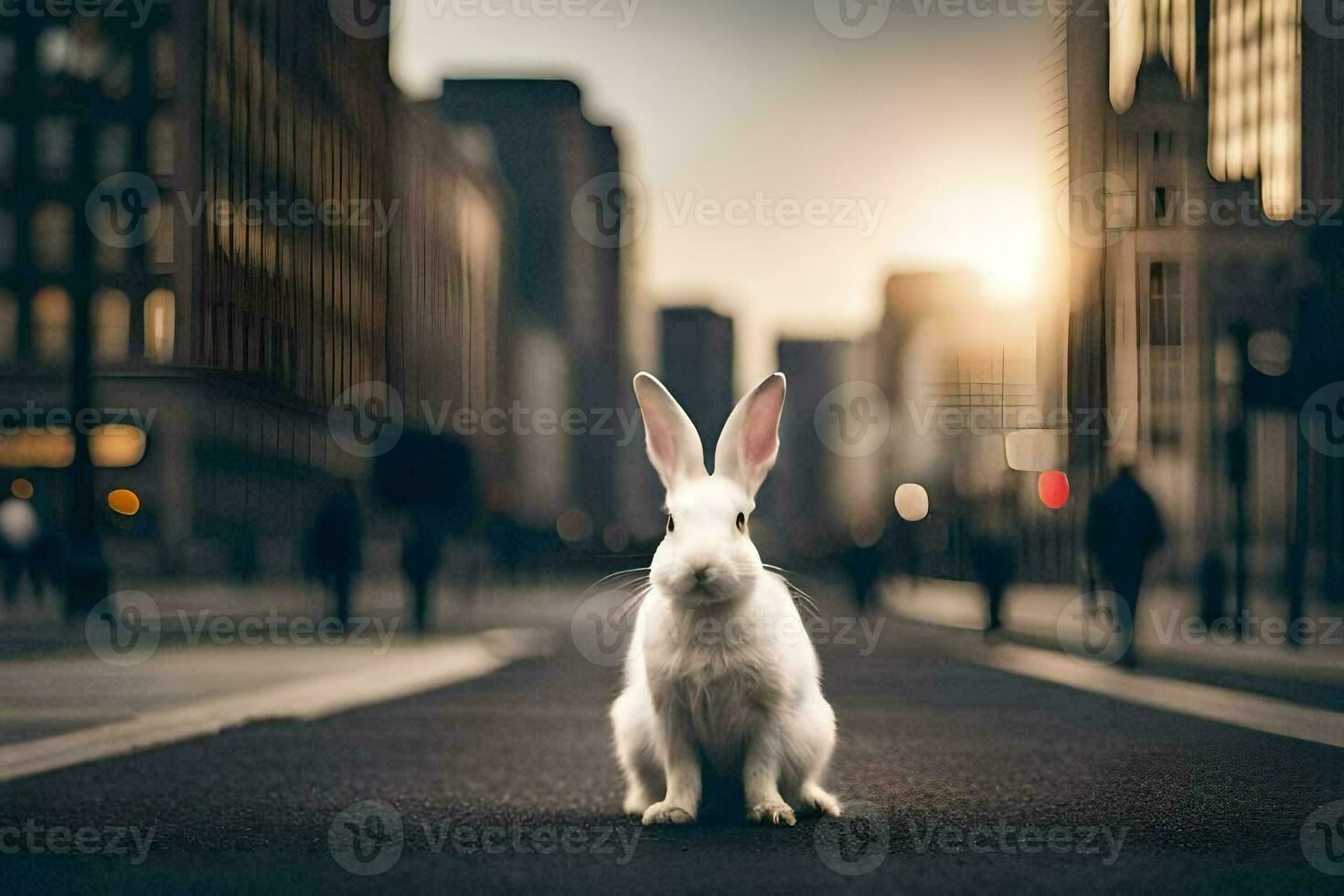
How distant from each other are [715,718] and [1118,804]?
2.04m

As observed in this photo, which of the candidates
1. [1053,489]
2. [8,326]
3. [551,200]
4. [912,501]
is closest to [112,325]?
[8,326]

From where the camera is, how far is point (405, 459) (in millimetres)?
44094

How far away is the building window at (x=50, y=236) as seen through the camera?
46.8 m

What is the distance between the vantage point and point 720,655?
5680 millimetres

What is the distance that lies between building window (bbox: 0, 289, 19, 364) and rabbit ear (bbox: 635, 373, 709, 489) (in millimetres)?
43853

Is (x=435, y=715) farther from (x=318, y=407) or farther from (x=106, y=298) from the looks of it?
(x=318, y=407)

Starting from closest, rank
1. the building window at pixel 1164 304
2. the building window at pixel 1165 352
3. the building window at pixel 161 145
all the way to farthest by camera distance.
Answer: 1. the building window at pixel 161 145
2. the building window at pixel 1165 352
3. the building window at pixel 1164 304

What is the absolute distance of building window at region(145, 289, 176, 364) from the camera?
4491 cm

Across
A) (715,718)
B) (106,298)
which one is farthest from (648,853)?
(106,298)

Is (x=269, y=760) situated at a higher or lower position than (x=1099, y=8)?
lower

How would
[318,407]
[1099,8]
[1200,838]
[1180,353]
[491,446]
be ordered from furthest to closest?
[491,446] → [318,407] → [1180,353] → [1099,8] → [1200,838]

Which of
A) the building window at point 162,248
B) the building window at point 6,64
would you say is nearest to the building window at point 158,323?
the building window at point 162,248

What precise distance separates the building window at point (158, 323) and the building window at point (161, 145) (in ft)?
11.2

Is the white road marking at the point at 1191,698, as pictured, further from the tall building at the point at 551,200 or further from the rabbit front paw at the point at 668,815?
the tall building at the point at 551,200
